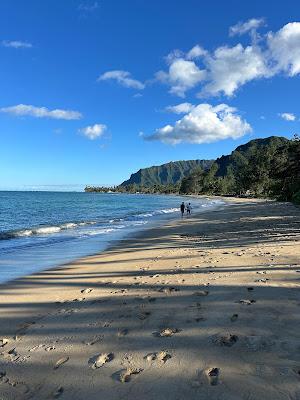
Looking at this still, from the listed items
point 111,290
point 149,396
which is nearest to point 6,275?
point 111,290

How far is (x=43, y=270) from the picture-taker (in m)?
12.8

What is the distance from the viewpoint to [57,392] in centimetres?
434

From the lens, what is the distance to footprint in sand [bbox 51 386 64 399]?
426 centimetres

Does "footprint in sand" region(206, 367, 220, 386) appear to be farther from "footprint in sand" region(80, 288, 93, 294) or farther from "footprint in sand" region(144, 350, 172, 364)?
"footprint in sand" region(80, 288, 93, 294)

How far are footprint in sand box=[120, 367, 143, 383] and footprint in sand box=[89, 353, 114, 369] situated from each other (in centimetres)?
41

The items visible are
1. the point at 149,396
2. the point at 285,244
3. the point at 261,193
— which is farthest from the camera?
the point at 261,193

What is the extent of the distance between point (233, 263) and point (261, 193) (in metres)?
114

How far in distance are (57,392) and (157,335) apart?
1838 millimetres

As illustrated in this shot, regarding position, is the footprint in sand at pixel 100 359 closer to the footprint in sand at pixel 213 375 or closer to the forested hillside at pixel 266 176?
the footprint in sand at pixel 213 375

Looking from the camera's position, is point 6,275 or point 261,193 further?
point 261,193

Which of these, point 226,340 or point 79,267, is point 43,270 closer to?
point 79,267

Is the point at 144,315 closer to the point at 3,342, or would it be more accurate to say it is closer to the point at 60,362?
the point at 60,362

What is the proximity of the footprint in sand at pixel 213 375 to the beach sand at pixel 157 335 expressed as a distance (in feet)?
0.04

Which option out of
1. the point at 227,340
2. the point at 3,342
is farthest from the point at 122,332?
the point at 3,342
